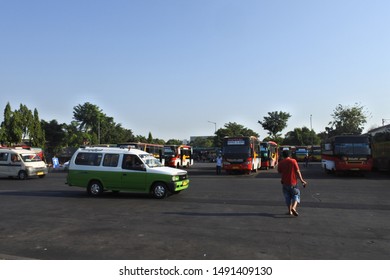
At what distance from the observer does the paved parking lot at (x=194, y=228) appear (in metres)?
6.79

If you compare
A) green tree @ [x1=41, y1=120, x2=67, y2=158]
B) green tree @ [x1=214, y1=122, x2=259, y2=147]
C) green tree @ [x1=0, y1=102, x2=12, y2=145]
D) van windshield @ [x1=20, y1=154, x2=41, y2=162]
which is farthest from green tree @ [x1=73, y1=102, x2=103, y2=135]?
van windshield @ [x1=20, y1=154, x2=41, y2=162]

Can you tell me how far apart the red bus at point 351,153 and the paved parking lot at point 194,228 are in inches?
426

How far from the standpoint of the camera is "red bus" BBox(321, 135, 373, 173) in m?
25.2

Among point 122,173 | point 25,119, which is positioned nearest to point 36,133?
point 25,119

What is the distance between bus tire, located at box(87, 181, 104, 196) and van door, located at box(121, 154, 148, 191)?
1.10m

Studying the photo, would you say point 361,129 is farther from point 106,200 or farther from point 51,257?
point 51,257

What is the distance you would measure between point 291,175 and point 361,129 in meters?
62.1

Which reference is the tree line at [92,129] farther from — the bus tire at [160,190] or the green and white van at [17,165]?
the bus tire at [160,190]

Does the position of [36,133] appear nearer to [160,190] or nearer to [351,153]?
[351,153]

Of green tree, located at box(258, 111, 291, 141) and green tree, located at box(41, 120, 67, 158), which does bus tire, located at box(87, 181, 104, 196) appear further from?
green tree, located at box(258, 111, 291, 141)

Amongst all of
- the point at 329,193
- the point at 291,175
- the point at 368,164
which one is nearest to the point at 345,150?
the point at 368,164

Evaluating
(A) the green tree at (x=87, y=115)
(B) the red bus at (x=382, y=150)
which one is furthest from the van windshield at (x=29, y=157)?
(A) the green tree at (x=87, y=115)

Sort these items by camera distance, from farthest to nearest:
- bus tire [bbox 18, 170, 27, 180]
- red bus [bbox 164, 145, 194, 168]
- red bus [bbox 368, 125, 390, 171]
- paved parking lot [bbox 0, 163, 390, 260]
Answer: red bus [bbox 164, 145, 194, 168] → red bus [bbox 368, 125, 390, 171] → bus tire [bbox 18, 170, 27, 180] → paved parking lot [bbox 0, 163, 390, 260]

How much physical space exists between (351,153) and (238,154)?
824cm
